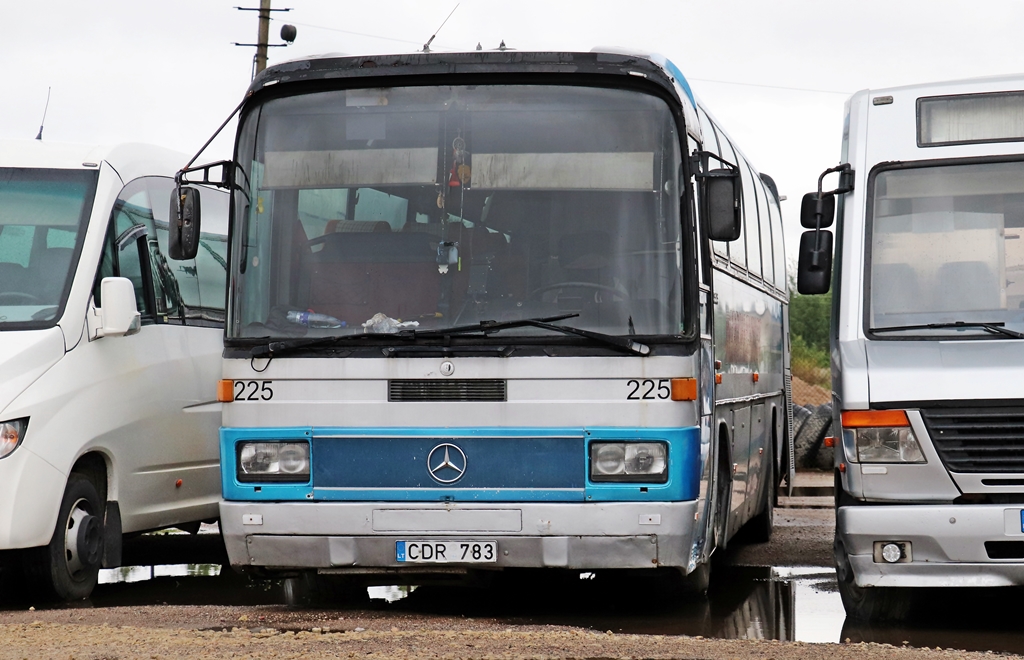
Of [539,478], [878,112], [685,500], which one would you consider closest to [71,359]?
[539,478]

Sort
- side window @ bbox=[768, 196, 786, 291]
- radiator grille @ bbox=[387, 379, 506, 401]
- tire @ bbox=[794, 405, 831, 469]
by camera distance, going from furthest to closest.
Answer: tire @ bbox=[794, 405, 831, 469], side window @ bbox=[768, 196, 786, 291], radiator grille @ bbox=[387, 379, 506, 401]

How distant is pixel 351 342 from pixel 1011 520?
3555mm

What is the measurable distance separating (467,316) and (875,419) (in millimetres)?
2215

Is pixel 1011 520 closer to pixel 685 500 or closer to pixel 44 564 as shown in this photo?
pixel 685 500

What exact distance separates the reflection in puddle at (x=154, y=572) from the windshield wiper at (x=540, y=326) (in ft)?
15.5

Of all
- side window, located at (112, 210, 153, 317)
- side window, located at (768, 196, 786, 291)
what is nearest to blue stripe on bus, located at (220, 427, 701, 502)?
side window, located at (112, 210, 153, 317)

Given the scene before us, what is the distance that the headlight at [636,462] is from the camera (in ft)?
26.9

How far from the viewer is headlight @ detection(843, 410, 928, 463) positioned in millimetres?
8141

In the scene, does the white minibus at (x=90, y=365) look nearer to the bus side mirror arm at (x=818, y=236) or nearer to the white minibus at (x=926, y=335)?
the bus side mirror arm at (x=818, y=236)

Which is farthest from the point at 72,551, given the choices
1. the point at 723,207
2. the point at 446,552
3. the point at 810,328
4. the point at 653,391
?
the point at 810,328

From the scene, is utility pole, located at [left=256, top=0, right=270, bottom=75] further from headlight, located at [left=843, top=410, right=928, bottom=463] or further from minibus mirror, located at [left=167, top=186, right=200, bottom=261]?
headlight, located at [left=843, top=410, right=928, bottom=463]

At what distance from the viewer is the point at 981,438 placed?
807 cm

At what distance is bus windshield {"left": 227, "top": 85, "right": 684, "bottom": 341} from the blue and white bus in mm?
11

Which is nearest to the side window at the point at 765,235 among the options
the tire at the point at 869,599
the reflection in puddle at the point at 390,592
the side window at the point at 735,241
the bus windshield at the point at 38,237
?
the side window at the point at 735,241
